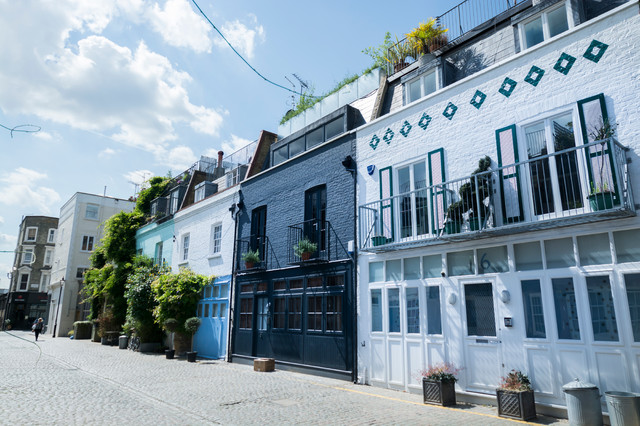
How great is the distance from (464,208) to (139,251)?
2046 cm

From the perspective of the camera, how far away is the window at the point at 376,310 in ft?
32.9

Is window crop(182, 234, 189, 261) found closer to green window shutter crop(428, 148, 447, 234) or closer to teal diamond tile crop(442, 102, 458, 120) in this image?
green window shutter crop(428, 148, 447, 234)

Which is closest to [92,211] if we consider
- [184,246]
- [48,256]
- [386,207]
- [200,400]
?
[48,256]

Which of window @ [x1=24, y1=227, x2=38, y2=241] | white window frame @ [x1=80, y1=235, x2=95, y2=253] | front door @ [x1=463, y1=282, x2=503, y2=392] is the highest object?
window @ [x1=24, y1=227, x2=38, y2=241]

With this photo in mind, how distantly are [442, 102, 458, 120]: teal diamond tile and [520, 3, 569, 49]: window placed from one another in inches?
70.9

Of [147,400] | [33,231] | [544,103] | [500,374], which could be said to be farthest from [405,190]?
[33,231]

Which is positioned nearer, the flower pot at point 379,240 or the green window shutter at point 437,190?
the green window shutter at point 437,190

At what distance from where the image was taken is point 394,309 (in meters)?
9.76

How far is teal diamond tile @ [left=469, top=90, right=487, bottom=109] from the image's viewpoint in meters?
8.92

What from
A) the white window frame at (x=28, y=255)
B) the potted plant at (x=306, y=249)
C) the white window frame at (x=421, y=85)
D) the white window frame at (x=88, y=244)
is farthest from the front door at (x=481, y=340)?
the white window frame at (x=28, y=255)

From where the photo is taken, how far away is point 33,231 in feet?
154

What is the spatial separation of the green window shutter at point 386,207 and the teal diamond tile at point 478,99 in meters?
2.47

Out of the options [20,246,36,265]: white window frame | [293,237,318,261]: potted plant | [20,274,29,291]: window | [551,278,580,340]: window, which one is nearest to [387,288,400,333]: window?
[293,237,318,261]: potted plant

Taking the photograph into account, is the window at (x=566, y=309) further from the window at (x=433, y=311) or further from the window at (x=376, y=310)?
the window at (x=376, y=310)
